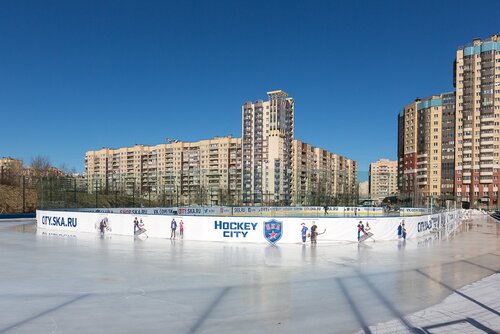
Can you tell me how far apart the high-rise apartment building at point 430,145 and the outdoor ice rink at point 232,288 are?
93863 millimetres

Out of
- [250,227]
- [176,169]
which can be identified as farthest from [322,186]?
[176,169]

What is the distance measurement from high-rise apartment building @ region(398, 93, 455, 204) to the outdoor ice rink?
93.9 metres

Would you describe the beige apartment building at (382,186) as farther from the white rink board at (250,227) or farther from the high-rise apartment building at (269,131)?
the high-rise apartment building at (269,131)

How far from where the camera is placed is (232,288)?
8625 mm

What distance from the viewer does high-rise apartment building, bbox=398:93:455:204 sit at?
4077 inches

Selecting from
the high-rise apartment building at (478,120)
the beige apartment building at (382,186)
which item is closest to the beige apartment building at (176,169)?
the beige apartment building at (382,186)

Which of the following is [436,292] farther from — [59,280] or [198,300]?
[59,280]

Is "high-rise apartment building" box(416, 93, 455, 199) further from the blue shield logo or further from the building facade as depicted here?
the blue shield logo

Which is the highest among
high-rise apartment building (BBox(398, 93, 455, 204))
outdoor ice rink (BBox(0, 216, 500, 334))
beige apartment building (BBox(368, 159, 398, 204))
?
high-rise apartment building (BBox(398, 93, 455, 204))

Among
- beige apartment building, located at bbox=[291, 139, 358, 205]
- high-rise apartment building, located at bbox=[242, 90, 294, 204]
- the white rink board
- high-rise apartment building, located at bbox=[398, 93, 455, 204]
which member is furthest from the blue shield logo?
high-rise apartment building, located at bbox=[242, 90, 294, 204]

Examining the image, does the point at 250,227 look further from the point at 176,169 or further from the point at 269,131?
the point at 176,169

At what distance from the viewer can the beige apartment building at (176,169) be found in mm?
40375

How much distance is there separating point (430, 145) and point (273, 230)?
336 ft

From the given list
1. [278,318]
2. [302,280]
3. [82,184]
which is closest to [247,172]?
[82,184]
